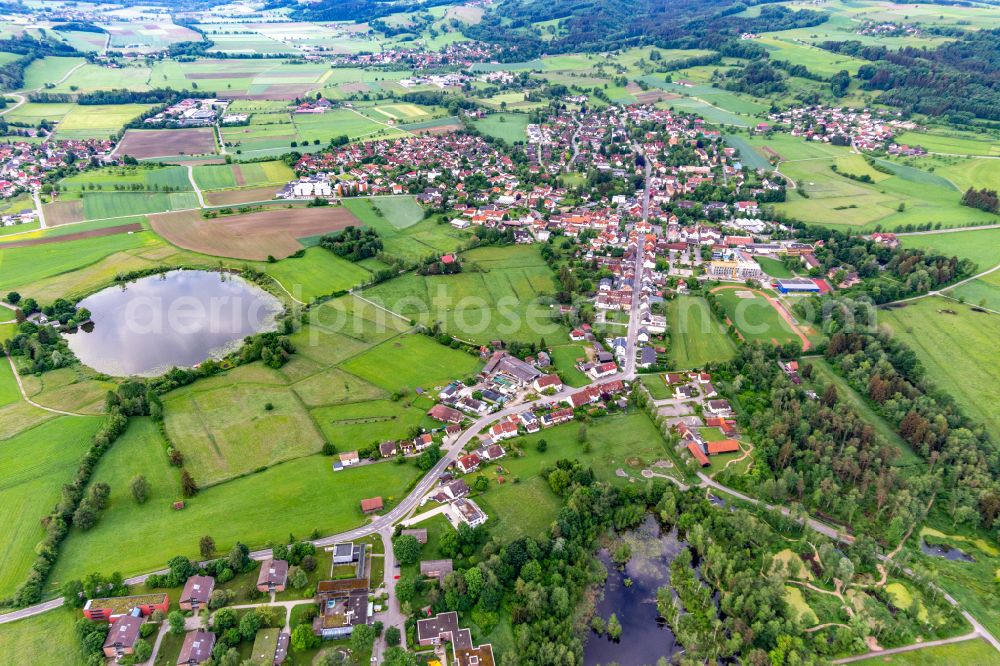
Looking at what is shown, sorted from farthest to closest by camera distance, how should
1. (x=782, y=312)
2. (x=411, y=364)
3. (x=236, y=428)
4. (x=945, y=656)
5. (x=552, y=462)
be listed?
(x=782, y=312) < (x=411, y=364) < (x=236, y=428) < (x=552, y=462) < (x=945, y=656)

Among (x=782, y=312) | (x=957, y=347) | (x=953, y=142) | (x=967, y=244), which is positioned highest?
(x=953, y=142)

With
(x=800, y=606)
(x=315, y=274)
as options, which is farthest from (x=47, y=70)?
(x=800, y=606)

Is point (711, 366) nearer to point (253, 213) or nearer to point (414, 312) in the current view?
point (414, 312)

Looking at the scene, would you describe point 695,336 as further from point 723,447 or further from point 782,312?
point 723,447

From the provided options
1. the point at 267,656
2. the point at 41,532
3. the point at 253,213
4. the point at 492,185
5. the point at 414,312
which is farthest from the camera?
the point at 492,185

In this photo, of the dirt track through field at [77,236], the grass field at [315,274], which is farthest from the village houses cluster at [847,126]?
the dirt track through field at [77,236]

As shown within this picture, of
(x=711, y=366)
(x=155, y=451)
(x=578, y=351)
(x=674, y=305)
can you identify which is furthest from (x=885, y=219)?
(x=155, y=451)

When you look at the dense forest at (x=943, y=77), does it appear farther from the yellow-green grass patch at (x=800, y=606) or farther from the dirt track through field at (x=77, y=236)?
the dirt track through field at (x=77, y=236)
